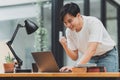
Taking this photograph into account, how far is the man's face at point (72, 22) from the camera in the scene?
107 inches

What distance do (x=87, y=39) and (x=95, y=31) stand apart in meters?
0.15

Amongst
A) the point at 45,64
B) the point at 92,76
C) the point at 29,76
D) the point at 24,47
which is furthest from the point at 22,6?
the point at 92,76

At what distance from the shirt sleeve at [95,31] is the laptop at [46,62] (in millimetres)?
468

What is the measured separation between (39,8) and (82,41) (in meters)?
1.80

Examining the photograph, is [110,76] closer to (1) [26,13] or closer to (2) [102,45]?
(2) [102,45]

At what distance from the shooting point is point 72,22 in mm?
2764

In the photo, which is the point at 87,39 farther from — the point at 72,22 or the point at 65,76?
the point at 65,76

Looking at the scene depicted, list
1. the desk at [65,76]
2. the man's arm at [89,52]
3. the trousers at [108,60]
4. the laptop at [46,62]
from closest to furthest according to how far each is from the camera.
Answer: the desk at [65,76] < the laptop at [46,62] < the man's arm at [89,52] < the trousers at [108,60]

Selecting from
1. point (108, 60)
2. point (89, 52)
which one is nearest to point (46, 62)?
point (89, 52)

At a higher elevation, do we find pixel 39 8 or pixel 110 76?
pixel 39 8

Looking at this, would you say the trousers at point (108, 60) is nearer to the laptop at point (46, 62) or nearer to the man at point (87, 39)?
the man at point (87, 39)

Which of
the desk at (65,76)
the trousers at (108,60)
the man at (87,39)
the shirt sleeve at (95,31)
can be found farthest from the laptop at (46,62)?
the trousers at (108,60)

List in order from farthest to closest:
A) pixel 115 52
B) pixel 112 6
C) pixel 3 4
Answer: pixel 112 6 < pixel 3 4 < pixel 115 52

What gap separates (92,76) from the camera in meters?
2.01
